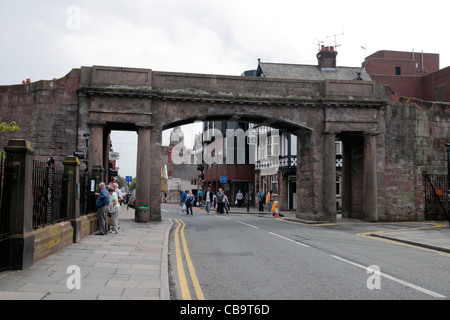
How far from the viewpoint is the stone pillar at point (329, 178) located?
21.4 meters

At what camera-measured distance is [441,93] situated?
4475 centimetres

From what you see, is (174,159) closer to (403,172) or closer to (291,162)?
(291,162)

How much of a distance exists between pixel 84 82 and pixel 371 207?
15.7 m

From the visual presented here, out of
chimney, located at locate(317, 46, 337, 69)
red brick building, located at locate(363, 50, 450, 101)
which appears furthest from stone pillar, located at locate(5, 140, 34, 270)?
red brick building, located at locate(363, 50, 450, 101)

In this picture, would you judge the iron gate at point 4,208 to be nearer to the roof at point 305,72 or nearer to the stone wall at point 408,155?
the stone wall at point 408,155

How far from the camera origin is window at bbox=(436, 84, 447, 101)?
145ft

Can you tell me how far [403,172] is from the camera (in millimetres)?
22406

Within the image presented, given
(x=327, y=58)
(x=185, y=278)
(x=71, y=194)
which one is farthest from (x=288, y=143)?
(x=185, y=278)

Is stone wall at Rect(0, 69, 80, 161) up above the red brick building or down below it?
below

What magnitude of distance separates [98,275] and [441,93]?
151 feet

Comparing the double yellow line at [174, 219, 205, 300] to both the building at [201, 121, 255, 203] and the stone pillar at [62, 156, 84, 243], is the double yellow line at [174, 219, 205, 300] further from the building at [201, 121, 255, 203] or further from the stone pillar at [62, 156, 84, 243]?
the building at [201, 121, 255, 203]

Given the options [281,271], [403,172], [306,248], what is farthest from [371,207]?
[281,271]

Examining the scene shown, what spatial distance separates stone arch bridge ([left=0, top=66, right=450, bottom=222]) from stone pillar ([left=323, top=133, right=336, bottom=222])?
0.05m

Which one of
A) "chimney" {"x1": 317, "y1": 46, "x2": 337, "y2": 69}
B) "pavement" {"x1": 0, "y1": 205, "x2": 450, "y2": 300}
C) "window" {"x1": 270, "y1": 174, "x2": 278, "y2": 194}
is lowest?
"pavement" {"x1": 0, "y1": 205, "x2": 450, "y2": 300}
